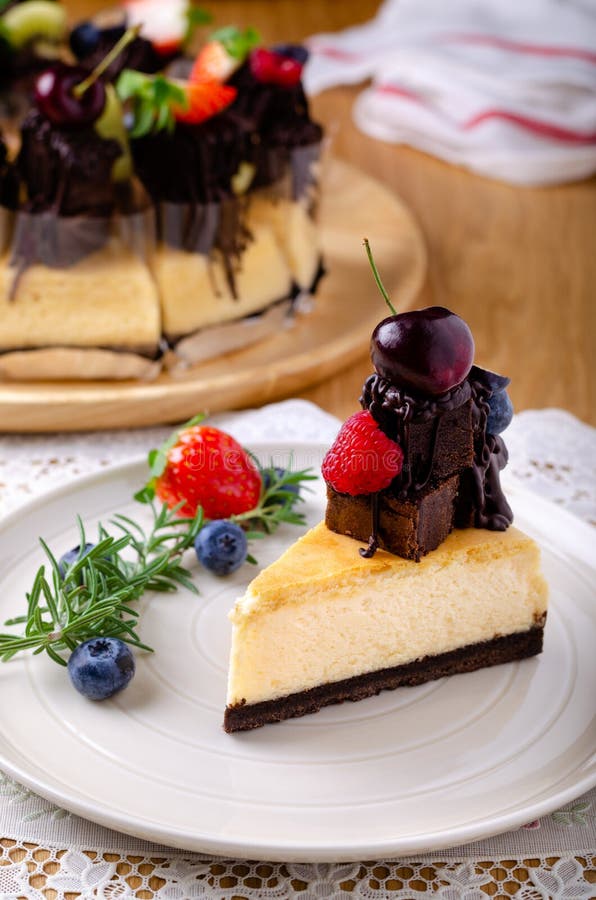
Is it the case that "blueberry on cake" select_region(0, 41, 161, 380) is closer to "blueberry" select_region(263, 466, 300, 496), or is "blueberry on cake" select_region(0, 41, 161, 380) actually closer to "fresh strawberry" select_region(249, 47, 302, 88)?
"fresh strawberry" select_region(249, 47, 302, 88)

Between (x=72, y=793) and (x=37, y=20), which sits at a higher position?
(x=37, y=20)

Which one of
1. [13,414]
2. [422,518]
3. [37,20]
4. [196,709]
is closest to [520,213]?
[37,20]

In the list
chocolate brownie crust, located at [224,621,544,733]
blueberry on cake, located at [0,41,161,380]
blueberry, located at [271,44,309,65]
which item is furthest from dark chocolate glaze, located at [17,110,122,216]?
chocolate brownie crust, located at [224,621,544,733]

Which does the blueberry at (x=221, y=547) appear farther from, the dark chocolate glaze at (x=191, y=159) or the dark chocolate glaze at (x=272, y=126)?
the dark chocolate glaze at (x=272, y=126)

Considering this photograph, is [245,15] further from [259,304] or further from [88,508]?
[88,508]

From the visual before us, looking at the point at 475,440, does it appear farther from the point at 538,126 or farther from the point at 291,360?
the point at 538,126

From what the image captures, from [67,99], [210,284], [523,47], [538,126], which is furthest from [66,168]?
[523,47]
